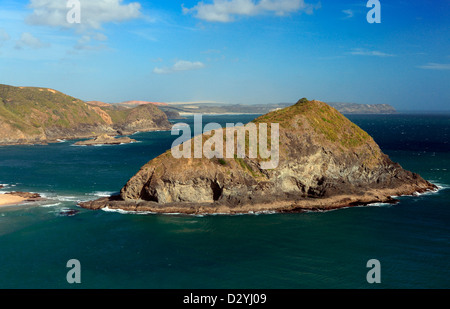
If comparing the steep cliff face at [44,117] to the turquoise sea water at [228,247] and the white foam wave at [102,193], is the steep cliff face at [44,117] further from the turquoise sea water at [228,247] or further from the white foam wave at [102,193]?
the turquoise sea water at [228,247]

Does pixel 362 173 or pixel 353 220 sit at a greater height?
pixel 362 173

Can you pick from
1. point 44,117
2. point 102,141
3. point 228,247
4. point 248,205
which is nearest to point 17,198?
point 248,205

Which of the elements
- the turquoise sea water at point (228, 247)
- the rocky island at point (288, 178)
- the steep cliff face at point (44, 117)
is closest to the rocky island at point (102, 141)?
the steep cliff face at point (44, 117)

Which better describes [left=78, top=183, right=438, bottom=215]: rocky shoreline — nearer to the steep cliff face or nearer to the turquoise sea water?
the turquoise sea water

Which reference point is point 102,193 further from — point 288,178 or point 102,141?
point 102,141
